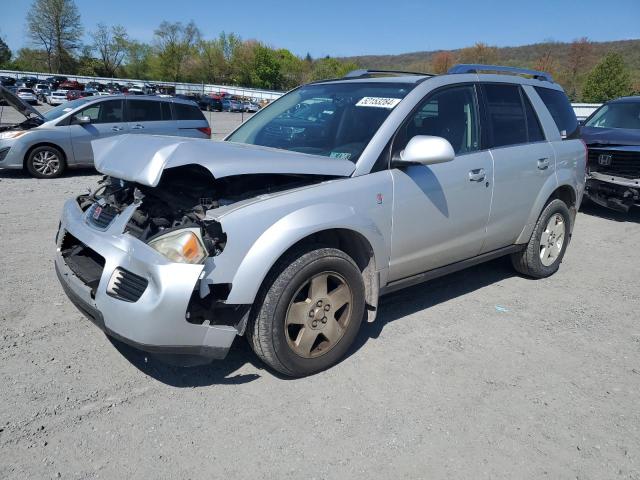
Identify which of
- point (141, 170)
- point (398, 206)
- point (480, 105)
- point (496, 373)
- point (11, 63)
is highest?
point (11, 63)

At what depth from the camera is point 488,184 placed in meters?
4.14

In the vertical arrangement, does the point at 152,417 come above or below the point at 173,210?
below

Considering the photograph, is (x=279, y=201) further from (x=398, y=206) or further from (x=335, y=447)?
(x=335, y=447)

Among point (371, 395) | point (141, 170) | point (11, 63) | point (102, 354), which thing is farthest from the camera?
point (11, 63)

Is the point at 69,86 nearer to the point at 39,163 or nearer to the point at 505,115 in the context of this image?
the point at 39,163

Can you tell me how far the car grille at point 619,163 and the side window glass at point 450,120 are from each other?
5151 millimetres

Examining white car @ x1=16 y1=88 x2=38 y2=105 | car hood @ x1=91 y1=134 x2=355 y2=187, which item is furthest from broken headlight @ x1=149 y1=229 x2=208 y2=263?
white car @ x1=16 y1=88 x2=38 y2=105

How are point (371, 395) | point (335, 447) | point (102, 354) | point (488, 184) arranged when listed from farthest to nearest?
point (488, 184), point (102, 354), point (371, 395), point (335, 447)

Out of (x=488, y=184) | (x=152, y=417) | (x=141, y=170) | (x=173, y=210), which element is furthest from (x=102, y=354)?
(x=488, y=184)

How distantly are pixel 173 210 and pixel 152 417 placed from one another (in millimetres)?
1201

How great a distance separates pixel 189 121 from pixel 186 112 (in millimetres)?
222

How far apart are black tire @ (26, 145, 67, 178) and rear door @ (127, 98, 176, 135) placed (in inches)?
62.0

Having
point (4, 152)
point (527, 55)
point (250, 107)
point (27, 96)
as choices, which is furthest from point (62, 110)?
point (527, 55)

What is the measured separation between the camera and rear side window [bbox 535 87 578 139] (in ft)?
16.6
